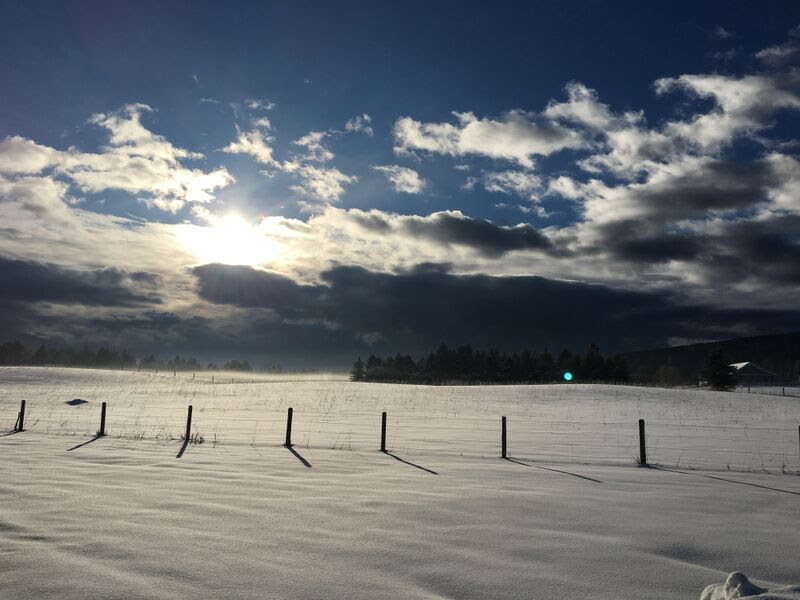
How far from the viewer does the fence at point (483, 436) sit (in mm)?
16472

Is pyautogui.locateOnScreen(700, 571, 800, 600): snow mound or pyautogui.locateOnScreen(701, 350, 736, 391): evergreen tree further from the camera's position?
pyautogui.locateOnScreen(701, 350, 736, 391): evergreen tree

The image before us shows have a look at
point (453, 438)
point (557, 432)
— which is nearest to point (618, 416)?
point (557, 432)

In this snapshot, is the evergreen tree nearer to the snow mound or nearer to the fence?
the fence

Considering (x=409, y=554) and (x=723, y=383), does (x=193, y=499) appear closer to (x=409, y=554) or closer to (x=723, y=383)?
(x=409, y=554)

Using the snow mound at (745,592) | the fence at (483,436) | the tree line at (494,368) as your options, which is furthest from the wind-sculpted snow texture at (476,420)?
the tree line at (494,368)

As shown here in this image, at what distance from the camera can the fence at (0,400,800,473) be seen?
1647 cm

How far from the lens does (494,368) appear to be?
115000 millimetres

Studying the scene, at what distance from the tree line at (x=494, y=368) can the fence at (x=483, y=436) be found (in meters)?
72.0

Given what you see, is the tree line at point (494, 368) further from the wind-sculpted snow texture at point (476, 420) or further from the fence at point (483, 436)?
the fence at point (483, 436)

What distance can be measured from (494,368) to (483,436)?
312ft

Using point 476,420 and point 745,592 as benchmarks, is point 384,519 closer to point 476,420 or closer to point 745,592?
point 745,592

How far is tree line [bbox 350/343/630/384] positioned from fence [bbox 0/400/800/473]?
7196 cm

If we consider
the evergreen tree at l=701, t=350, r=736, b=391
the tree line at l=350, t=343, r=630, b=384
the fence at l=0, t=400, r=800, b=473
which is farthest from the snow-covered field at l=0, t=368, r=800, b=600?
the tree line at l=350, t=343, r=630, b=384

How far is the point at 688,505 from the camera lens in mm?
9297
